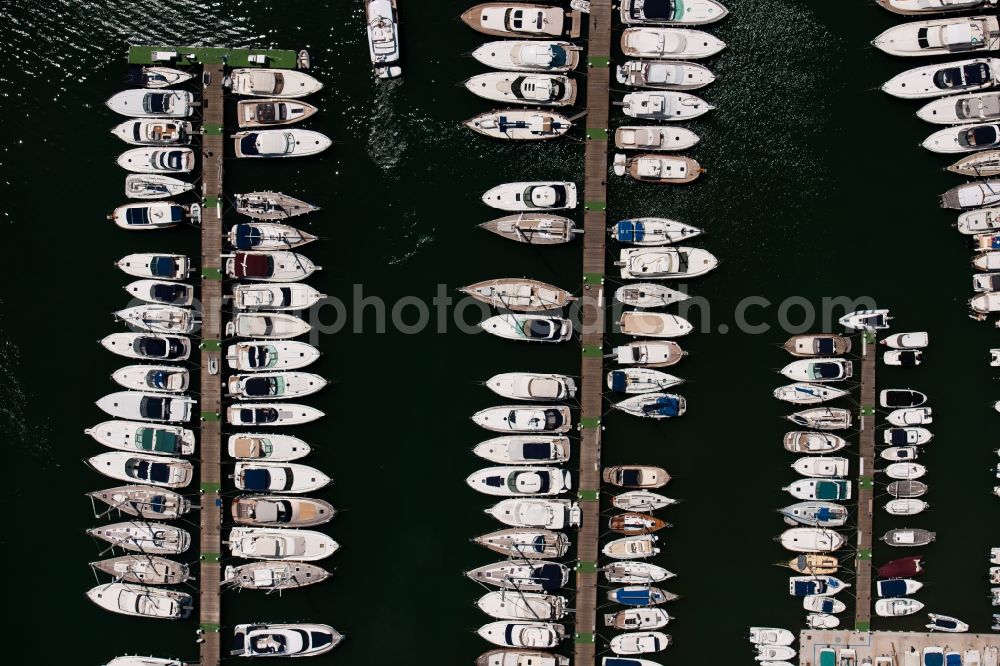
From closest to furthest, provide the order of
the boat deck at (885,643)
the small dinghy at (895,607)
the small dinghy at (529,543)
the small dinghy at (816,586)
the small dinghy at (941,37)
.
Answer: the small dinghy at (941,37) < the small dinghy at (529,543) < the small dinghy at (816,586) < the small dinghy at (895,607) < the boat deck at (885,643)

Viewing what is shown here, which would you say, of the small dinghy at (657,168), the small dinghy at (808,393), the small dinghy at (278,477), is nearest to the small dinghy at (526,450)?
the small dinghy at (278,477)

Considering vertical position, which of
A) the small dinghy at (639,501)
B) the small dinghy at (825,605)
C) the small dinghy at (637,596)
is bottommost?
the small dinghy at (825,605)

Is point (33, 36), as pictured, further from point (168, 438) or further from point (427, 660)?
point (427, 660)

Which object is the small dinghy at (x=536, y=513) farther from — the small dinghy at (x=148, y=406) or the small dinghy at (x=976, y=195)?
the small dinghy at (x=976, y=195)

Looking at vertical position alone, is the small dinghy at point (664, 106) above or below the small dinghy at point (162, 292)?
above

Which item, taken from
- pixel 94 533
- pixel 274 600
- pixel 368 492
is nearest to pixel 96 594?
pixel 94 533

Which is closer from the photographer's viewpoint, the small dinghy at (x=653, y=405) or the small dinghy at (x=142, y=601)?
the small dinghy at (x=142, y=601)
